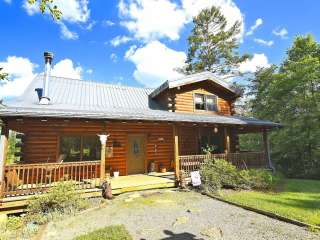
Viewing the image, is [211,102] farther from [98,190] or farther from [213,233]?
[213,233]

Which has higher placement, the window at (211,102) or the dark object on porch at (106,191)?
the window at (211,102)

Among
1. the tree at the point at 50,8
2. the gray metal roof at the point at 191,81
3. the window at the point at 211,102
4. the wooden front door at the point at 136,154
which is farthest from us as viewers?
the window at the point at 211,102

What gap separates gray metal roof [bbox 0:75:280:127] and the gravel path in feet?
12.2

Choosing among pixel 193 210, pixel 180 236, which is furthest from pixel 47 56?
pixel 180 236

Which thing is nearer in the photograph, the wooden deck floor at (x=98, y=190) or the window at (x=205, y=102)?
the wooden deck floor at (x=98, y=190)

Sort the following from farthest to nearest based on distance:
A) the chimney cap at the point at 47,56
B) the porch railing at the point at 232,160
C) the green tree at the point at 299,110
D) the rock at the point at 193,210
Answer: the green tree at the point at 299,110
the chimney cap at the point at 47,56
the porch railing at the point at 232,160
the rock at the point at 193,210

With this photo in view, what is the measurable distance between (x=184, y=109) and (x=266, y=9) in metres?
7.46

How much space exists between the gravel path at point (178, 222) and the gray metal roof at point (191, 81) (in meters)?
7.59

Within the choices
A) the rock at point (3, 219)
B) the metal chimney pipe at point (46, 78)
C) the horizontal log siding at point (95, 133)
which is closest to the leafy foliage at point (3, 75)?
the horizontal log siding at point (95, 133)

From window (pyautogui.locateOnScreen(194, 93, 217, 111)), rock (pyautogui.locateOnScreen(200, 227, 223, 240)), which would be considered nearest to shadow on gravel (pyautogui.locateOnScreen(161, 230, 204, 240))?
rock (pyautogui.locateOnScreen(200, 227, 223, 240))

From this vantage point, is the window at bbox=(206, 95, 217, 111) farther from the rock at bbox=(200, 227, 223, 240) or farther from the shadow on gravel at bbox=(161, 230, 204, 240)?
the shadow on gravel at bbox=(161, 230, 204, 240)

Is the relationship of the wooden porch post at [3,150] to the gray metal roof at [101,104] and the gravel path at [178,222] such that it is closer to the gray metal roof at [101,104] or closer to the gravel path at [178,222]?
the gray metal roof at [101,104]

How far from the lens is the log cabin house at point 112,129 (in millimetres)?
8953

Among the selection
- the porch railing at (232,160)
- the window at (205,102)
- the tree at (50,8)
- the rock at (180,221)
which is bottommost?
the rock at (180,221)
